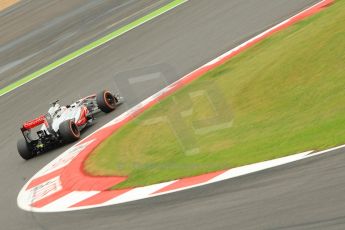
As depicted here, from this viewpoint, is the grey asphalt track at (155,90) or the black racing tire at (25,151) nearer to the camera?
the grey asphalt track at (155,90)

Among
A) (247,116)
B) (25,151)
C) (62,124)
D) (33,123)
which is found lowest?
(247,116)

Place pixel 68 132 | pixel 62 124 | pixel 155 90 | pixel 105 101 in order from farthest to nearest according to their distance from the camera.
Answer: pixel 155 90, pixel 105 101, pixel 62 124, pixel 68 132

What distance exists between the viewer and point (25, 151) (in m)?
14.2

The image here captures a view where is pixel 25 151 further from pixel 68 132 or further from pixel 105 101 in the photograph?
pixel 105 101

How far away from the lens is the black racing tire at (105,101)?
1495 cm

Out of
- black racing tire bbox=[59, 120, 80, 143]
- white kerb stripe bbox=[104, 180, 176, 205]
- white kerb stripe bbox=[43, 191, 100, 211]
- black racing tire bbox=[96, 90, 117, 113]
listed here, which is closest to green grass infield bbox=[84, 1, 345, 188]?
white kerb stripe bbox=[104, 180, 176, 205]

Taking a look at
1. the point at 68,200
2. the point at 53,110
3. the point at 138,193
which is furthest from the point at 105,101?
the point at 138,193

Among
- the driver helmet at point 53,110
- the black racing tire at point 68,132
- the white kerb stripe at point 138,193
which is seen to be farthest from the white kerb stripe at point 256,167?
the driver helmet at point 53,110

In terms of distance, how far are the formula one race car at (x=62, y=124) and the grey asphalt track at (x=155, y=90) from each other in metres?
0.22

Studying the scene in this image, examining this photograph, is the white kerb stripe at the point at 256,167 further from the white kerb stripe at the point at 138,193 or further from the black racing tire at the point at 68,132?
the black racing tire at the point at 68,132

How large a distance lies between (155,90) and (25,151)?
9.51ft

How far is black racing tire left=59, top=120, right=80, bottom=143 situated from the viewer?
552 inches

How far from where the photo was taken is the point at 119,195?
965 cm

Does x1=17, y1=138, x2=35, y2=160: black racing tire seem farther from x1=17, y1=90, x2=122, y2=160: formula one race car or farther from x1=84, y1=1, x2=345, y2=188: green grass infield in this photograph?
x1=84, y1=1, x2=345, y2=188: green grass infield
